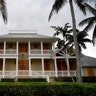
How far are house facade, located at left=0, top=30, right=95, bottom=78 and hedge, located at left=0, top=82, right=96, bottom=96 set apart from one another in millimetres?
11919

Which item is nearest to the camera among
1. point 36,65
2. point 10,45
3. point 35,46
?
point 36,65

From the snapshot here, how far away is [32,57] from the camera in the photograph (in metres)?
31.4

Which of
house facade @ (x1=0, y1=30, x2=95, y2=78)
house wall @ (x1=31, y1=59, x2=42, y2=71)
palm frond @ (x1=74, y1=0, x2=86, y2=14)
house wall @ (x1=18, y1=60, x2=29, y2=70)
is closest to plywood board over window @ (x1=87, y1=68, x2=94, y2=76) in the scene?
house facade @ (x1=0, y1=30, x2=95, y2=78)

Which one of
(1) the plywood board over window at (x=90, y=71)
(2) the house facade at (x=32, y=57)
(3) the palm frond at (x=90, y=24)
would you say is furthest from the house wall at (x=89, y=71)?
(3) the palm frond at (x=90, y=24)

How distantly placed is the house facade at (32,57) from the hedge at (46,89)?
1192 cm

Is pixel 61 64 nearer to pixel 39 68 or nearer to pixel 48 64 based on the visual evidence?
pixel 48 64

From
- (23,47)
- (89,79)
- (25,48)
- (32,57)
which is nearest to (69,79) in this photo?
(89,79)

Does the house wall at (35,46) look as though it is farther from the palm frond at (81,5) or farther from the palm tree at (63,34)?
the palm frond at (81,5)

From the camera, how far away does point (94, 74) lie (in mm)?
33625

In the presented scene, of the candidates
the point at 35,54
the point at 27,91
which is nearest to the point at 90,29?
the point at 35,54

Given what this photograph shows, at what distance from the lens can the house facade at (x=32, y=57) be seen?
3033 cm

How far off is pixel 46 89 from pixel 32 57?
47.4ft

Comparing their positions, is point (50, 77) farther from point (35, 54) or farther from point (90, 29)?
point (90, 29)

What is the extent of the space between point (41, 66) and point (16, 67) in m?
4.00
